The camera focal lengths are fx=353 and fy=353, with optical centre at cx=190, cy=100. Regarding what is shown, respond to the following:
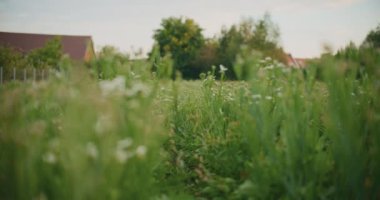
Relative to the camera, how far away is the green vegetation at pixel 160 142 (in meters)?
1.73

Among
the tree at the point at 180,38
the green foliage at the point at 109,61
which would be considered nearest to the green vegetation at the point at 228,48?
the tree at the point at 180,38

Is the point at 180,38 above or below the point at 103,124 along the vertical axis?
above

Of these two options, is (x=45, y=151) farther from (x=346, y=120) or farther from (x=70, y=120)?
(x=346, y=120)

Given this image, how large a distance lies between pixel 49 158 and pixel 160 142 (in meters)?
0.97

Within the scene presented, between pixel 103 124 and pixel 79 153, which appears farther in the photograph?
pixel 103 124

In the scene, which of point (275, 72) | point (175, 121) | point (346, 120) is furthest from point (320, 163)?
point (175, 121)

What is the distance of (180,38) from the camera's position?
48219 mm

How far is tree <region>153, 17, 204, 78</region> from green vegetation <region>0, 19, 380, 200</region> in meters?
41.0

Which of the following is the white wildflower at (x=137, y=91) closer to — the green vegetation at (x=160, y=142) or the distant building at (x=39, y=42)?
the green vegetation at (x=160, y=142)

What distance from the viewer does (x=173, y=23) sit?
50125mm

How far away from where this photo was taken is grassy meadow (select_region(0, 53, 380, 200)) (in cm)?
172

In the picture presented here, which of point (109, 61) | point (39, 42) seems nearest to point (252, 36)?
point (39, 42)

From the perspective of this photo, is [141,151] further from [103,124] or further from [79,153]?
[79,153]

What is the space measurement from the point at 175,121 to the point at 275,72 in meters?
1.42
